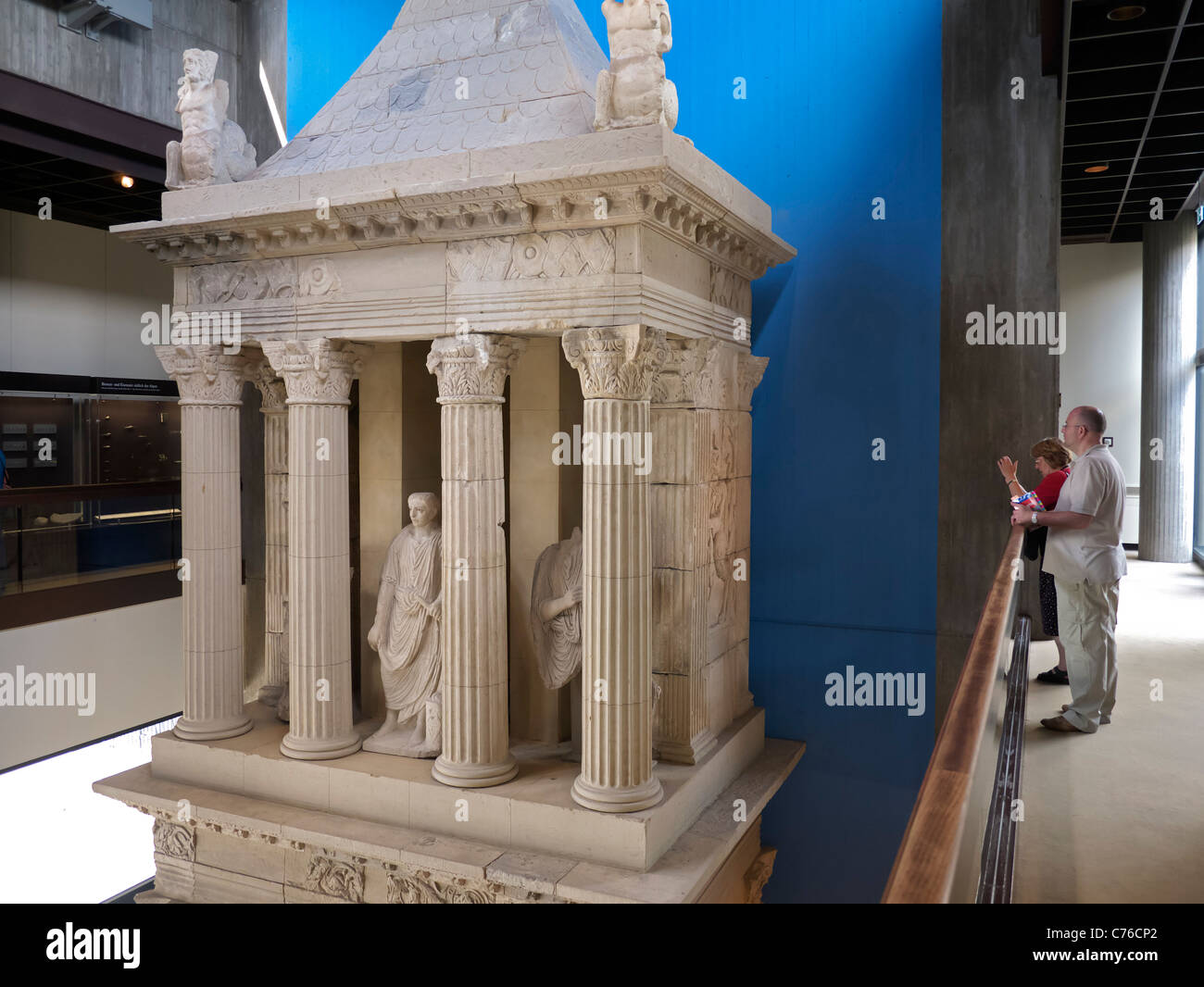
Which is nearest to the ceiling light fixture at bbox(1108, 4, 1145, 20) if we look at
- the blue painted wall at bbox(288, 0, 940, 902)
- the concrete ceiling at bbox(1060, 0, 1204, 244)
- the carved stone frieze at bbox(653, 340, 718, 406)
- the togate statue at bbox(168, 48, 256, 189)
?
the concrete ceiling at bbox(1060, 0, 1204, 244)

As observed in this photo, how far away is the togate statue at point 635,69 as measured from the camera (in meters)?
6.83

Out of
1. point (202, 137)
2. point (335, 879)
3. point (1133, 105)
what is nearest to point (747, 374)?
point (1133, 105)

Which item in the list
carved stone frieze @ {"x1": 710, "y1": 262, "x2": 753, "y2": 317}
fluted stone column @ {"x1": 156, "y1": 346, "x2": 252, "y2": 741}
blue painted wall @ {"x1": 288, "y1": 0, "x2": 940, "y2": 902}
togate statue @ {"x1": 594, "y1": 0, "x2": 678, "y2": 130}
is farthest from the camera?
blue painted wall @ {"x1": 288, "y1": 0, "x2": 940, "y2": 902}

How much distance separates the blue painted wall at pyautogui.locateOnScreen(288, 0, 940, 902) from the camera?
32.0ft

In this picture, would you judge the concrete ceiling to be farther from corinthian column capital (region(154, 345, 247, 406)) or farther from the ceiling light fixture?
corinthian column capital (region(154, 345, 247, 406))

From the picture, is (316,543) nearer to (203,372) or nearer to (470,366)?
(203,372)

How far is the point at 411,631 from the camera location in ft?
29.0

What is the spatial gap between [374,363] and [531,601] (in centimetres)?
315

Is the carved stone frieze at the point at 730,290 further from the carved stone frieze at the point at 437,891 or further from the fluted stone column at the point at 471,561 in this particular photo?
the carved stone frieze at the point at 437,891

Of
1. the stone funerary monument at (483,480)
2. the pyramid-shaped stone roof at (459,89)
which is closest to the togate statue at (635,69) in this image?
the stone funerary monument at (483,480)

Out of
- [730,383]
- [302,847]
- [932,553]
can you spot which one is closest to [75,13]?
[730,383]

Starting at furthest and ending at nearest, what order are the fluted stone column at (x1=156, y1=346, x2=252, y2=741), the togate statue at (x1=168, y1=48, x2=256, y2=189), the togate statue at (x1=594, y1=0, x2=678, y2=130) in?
the fluted stone column at (x1=156, y1=346, x2=252, y2=741) → the togate statue at (x1=168, y1=48, x2=256, y2=189) → the togate statue at (x1=594, y1=0, x2=678, y2=130)

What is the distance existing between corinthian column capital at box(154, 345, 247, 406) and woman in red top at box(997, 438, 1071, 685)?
24.8 ft

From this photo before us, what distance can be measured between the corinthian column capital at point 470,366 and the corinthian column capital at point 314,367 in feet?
3.84
